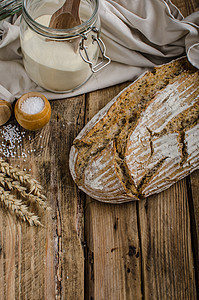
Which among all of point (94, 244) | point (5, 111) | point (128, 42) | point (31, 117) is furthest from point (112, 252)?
point (128, 42)

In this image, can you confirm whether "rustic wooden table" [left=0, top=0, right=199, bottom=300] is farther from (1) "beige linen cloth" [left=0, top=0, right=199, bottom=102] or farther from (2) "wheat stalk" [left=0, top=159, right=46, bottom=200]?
(1) "beige linen cloth" [left=0, top=0, right=199, bottom=102]

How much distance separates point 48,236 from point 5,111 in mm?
588

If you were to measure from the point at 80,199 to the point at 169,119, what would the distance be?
0.51 meters

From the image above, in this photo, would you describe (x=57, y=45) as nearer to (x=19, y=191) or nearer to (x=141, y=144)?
(x=141, y=144)

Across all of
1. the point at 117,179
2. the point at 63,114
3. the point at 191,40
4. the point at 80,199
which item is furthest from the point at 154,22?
the point at 80,199

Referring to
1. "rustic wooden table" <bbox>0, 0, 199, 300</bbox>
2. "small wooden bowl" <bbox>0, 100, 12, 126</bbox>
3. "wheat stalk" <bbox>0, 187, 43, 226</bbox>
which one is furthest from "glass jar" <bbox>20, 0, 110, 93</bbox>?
"wheat stalk" <bbox>0, 187, 43, 226</bbox>

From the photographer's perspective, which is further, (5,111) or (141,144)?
(5,111)

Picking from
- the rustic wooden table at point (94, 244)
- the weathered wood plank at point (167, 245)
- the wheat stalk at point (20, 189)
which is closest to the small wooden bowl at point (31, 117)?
the rustic wooden table at point (94, 244)

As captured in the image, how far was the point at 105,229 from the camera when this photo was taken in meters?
1.36

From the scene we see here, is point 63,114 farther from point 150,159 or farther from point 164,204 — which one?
point 164,204

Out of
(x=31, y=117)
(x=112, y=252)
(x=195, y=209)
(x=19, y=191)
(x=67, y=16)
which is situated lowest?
(x=112, y=252)

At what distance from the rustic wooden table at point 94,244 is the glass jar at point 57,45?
12.8 inches

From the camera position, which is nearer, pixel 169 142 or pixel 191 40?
pixel 169 142

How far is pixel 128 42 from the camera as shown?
1558 millimetres
